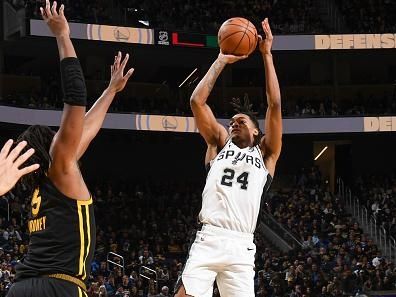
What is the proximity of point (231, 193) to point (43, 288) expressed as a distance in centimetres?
296

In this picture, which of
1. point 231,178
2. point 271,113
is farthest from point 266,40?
point 231,178

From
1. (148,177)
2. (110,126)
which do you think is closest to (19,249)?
(110,126)

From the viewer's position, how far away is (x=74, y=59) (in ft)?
14.3

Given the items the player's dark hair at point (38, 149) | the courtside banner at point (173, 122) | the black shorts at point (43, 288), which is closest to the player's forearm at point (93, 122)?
the player's dark hair at point (38, 149)

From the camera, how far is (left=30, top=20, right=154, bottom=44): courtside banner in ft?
84.2

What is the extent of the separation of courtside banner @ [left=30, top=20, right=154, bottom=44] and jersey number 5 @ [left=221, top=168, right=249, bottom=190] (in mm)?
19507

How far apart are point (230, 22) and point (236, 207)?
1894mm

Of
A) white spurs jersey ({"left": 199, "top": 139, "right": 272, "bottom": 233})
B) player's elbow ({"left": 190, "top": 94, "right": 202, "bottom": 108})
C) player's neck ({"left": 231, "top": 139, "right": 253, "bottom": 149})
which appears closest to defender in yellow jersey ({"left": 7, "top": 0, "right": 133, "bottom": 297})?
white spurs jersey ({"left": 199, "top": 139, "right": 272, "bottom": 233})

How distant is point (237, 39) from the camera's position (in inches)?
294

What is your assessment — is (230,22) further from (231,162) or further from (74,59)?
(74,59)

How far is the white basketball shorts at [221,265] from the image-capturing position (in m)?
6.82

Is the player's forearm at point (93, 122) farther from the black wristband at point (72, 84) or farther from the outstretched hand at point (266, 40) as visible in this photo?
the outstretched hand at point (266, 40)

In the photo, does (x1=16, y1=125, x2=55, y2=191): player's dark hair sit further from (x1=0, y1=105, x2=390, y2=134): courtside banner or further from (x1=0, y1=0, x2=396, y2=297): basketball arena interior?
(x1=0, y1=105, x2=390, y2=134): courtside banner

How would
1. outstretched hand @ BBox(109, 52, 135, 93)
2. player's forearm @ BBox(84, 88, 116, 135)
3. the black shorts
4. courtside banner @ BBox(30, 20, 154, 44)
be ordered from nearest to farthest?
the black shorts → player's forearm @ BBox(84, 88, 116, 135) → outstretched hand @ BBox(109, 52, 135, 93) → courtside banner @ BBox(30, 20, 154, 44)
